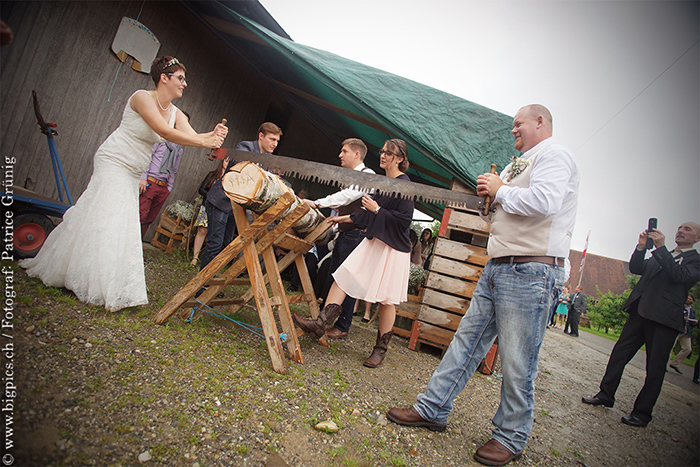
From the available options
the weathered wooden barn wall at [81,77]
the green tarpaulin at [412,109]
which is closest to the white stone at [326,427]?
the green tarpaulin at [412,109]

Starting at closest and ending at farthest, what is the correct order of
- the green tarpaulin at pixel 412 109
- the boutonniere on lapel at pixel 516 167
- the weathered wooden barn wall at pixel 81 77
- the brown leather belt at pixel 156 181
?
the boutonniere on lapel at pixel 516 167 → the weathered wooden barn wall at pixel 81 77 → the green tarpaulin at pixel 412 109 → the brown leather belt at pixel 156 181

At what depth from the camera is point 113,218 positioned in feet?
8.74

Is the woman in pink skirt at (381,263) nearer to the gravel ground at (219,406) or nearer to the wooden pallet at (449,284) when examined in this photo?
the gravel ground at (219,406)

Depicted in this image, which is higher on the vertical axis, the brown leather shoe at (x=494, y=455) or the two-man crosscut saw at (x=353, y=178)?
the two-man crosscut saw at (x=353, y=178)

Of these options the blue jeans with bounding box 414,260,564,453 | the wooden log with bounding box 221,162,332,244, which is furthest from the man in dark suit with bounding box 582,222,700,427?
the wooden log with bounding box 221,162,332,244

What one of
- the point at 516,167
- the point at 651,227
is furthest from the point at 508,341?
the point at 651,227

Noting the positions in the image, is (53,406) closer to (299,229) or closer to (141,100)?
(141,100)

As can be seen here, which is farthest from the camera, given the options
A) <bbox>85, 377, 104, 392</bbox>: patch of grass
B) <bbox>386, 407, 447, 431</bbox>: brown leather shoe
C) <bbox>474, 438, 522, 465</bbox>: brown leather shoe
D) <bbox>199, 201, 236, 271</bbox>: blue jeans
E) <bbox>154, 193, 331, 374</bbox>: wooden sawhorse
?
<bbox>199, 201, 236, 271</bbox>: blue jeans

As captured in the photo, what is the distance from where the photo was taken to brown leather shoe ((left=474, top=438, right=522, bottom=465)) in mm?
2084

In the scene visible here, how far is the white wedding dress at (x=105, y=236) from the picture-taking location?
2.63m

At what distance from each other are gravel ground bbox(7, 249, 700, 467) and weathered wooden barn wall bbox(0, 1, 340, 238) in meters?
2.47

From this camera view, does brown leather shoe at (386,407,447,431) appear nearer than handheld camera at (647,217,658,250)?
Yes

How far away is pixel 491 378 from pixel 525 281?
265cm

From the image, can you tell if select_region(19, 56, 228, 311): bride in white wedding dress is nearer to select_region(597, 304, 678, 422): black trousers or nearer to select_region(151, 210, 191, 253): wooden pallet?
select_region(151, 210, 191, 253): wooden pallet
